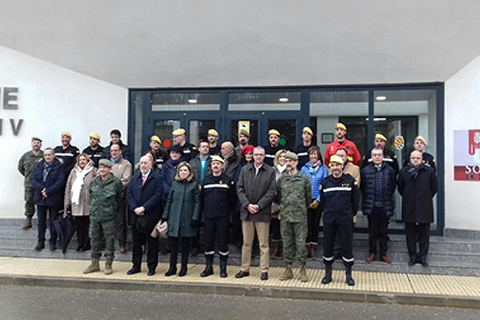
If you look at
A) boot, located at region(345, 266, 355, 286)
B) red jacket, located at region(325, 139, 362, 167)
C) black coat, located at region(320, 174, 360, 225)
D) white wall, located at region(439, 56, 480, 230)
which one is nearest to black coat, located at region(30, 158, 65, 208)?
black coat, located at region(320, 174, 360, 225)

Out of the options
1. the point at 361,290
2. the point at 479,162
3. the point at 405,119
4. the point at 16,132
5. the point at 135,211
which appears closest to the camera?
the point at 361,290

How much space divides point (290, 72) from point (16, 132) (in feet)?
20.9

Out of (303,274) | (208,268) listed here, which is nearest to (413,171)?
(303,274)

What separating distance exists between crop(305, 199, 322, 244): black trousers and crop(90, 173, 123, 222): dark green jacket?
324 cm

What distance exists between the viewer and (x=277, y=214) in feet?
23.3

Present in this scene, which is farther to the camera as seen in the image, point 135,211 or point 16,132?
point 16,132

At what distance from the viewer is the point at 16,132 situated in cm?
966

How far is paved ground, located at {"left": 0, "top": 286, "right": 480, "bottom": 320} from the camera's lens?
5.15 m

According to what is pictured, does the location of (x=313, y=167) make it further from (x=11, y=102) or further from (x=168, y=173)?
(x=11, y=102)

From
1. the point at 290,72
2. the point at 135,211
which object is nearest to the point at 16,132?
the point at 135,211

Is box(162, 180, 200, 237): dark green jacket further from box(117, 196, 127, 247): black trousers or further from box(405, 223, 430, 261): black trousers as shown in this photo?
box(405, 223, 430, 261): black trousers

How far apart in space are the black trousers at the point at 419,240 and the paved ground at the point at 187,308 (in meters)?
1.53

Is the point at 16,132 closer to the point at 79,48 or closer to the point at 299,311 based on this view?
the point at 79,48

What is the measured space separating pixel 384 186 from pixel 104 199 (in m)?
4.60
